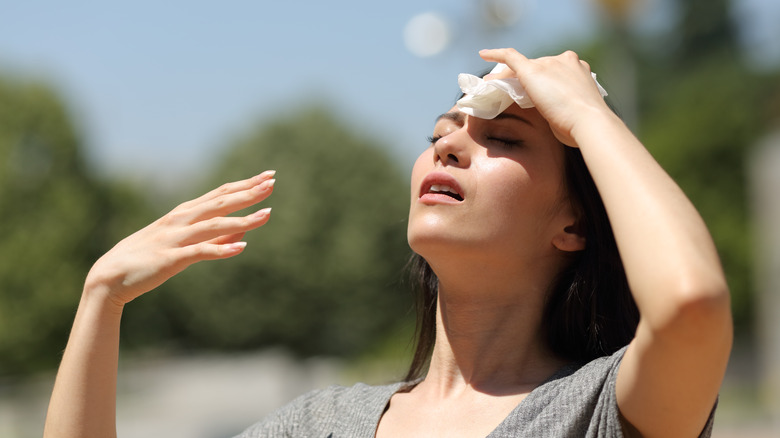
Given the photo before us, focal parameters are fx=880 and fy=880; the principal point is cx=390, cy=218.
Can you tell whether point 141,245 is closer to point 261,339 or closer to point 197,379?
point 261,339

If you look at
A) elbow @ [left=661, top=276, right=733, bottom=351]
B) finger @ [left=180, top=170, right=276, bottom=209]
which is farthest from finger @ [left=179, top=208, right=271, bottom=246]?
elbow @ [left=661, top=276, right=733, bottom=351]

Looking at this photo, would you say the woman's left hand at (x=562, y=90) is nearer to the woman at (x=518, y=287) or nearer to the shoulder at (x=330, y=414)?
the woman at (x=518, y=287)

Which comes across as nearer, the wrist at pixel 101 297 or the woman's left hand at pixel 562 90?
the woman's left hand at pixel 562 90

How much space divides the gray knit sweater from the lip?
0.54m

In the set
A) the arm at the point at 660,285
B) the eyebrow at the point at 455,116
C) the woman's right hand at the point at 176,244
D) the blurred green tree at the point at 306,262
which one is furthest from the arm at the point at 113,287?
the blurred green tree at the point at 306,262

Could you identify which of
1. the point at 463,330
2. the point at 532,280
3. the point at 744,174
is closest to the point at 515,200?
the point at 532,280

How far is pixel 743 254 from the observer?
30.7 m

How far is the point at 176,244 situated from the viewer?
7.41ft

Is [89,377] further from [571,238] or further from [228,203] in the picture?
[571,238]

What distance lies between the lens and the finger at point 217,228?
222cm

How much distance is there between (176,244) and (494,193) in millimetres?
832

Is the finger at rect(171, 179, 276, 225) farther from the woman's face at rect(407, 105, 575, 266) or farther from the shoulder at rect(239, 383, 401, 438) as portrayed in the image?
the shoulder at rect(239, 383, 401, 438)

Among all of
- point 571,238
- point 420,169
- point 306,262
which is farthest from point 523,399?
point 306,262

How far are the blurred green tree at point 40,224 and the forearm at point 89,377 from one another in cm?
1646
